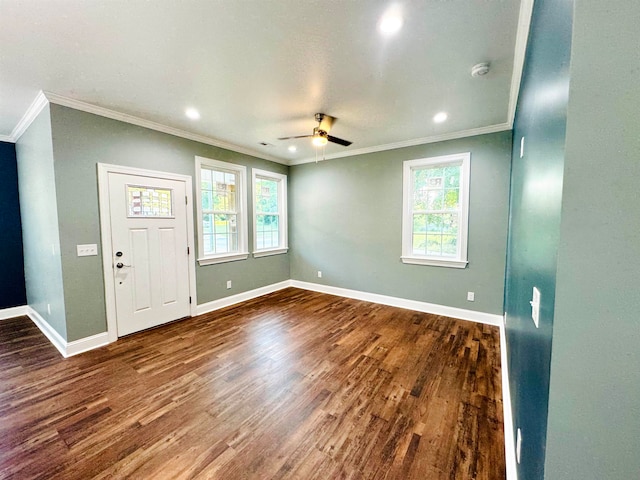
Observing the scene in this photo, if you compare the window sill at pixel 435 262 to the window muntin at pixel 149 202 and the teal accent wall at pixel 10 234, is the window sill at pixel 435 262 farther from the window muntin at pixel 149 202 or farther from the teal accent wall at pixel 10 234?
the teal accent wall at pixel 10 234

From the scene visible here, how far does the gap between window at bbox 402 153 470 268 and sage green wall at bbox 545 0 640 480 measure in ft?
10.8

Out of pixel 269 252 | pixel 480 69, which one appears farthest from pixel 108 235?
pixel 480 69

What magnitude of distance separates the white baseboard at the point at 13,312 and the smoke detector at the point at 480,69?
6.61m

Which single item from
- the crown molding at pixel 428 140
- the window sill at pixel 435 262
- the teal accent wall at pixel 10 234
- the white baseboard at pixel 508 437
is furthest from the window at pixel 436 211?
the teal accent wall at pixel 10 234

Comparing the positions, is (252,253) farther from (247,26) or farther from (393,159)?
(247,26)

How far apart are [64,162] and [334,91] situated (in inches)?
115

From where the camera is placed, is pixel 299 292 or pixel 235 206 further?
pixel 299 292

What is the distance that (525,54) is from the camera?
69.9 inches

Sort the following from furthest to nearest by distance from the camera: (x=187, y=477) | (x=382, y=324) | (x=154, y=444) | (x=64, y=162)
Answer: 1. (x=382, y=324)
2. (x=64, y=162)
3. (x=154, y=444)
4. (x=187, y=477)

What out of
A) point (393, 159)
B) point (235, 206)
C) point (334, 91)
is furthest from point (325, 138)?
point (235, 206)

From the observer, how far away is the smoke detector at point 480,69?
2.02 metres

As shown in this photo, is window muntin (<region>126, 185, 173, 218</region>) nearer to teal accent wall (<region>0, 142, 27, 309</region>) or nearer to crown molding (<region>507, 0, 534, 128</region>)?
teal accent wall (<region>0, 142, 27, 309</region>)

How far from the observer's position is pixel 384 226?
14.3 feet

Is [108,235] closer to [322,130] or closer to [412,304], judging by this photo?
[322,130]
